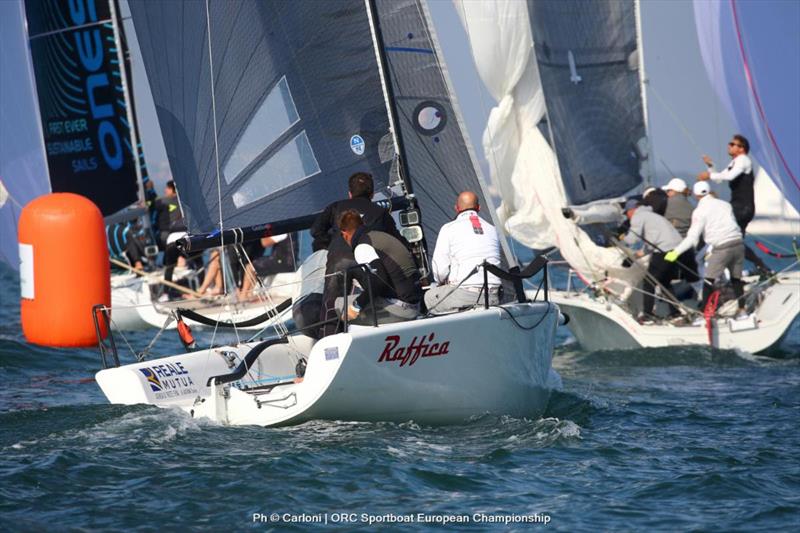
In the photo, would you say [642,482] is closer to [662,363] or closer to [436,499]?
[436,499]

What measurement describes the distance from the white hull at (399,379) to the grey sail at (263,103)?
5.27ft

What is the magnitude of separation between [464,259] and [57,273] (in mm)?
6089

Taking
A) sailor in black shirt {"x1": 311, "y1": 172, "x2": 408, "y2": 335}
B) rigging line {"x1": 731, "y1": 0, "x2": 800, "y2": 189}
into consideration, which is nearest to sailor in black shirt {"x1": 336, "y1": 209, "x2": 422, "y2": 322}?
sailor in black shirt {"x1": 311, "y1": 172, "x2": 408, "y2": 335}

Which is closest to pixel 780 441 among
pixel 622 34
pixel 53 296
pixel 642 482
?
pixel 642 482

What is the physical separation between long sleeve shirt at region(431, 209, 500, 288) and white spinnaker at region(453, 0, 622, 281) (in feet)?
22.0

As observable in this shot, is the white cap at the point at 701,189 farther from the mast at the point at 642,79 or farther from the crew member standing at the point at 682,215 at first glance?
the mast at the point at 642,79

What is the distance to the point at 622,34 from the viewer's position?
17.2 m

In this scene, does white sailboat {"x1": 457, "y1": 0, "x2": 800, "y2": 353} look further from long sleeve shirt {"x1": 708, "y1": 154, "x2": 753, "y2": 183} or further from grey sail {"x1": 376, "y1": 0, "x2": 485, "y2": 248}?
grey sail {"x1": 376, "y1": 0, "x2": 485, "y2": 248}

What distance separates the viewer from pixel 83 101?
63.7 ft

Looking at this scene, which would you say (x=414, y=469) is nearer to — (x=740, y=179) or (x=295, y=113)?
(x=295, y=113)

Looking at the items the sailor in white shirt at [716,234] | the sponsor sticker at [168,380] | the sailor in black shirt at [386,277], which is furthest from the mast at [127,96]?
the sailor in black shirt at [386,277]

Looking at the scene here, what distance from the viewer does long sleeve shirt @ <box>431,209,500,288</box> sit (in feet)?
28.0

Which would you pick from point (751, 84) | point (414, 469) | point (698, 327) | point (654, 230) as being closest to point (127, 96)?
point (654, 230)

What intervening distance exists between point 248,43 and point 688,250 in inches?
219
